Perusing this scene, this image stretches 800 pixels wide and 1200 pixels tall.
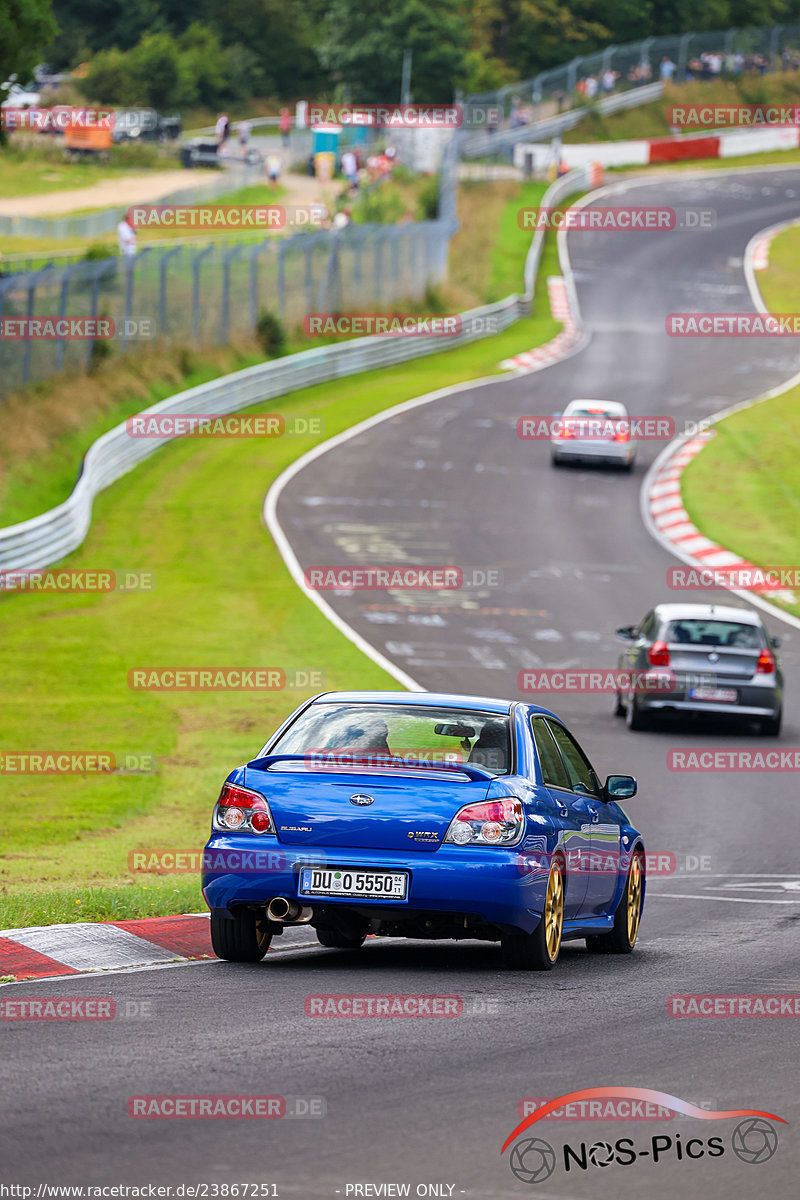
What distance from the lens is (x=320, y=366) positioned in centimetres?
4816

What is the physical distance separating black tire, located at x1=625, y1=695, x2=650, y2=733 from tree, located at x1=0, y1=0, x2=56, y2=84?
16.8 meters

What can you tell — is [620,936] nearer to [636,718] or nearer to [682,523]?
[636,718]

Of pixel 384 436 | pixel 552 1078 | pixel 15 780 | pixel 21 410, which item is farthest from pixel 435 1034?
pixel 384 436

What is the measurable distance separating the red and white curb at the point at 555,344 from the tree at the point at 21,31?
21.3m

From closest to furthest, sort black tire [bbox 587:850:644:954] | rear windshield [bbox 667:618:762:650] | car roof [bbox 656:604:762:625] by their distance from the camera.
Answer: black tire [bbox 587:850:644:954]
rear windshield [bbox 667:618:762:650]
car roof [bbox 656:604:762:625]

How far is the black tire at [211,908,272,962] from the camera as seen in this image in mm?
9195

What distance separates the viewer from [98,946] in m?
9.51

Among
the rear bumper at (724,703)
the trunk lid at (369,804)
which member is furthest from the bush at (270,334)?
the trunk lid at (369,804)

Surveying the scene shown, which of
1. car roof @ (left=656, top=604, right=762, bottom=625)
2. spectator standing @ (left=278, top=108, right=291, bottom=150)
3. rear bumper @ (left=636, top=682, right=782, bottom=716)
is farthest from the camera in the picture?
spectator standing @ (left=278, top=108, right=291, bottom=150)

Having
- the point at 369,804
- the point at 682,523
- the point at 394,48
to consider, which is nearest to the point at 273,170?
the point at 394,48

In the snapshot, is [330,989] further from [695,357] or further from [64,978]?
[695,357]

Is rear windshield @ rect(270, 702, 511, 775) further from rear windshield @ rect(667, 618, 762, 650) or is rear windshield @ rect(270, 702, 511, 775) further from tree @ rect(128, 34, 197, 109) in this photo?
tree @ rect(128, 34, 197, 109)

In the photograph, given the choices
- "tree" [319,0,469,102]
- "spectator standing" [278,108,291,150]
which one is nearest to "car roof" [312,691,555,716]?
"spectator standing" [278,108,291,150]

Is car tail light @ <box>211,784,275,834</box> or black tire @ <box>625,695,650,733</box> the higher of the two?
car tail light @ <box>211,784,275,834</box>
